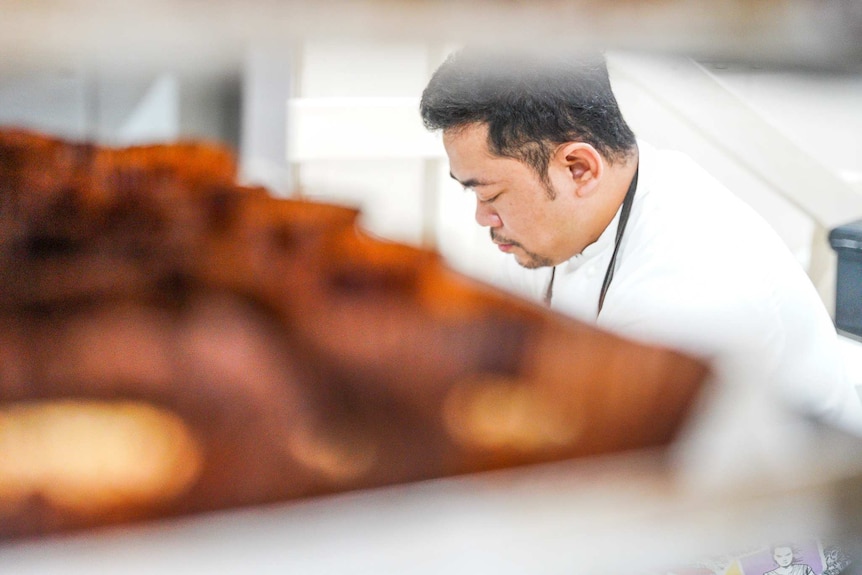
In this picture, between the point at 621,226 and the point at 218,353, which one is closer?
the point at 218,353

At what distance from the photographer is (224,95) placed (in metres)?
0.25

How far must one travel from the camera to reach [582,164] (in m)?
0.36

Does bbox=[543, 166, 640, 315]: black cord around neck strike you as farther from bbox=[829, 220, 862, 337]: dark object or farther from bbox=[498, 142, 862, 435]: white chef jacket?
bbox=[829, 220, 862, 337]: dark object

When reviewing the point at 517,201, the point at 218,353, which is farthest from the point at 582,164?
the point at 218,353

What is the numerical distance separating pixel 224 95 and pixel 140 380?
10 cm

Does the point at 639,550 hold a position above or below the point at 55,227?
below

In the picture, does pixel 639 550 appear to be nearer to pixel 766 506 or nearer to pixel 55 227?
pixel 766 506

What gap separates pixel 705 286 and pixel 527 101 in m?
0.15

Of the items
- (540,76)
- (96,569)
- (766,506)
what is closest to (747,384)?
(766,506)

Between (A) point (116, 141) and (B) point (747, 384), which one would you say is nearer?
(A) point (116, 141)

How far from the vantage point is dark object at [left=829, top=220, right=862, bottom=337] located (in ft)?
1.49

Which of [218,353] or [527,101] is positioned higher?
[527,101]

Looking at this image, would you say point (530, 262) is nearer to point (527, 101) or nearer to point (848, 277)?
point (527, 101)

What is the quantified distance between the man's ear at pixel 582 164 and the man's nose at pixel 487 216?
4 centimetres
